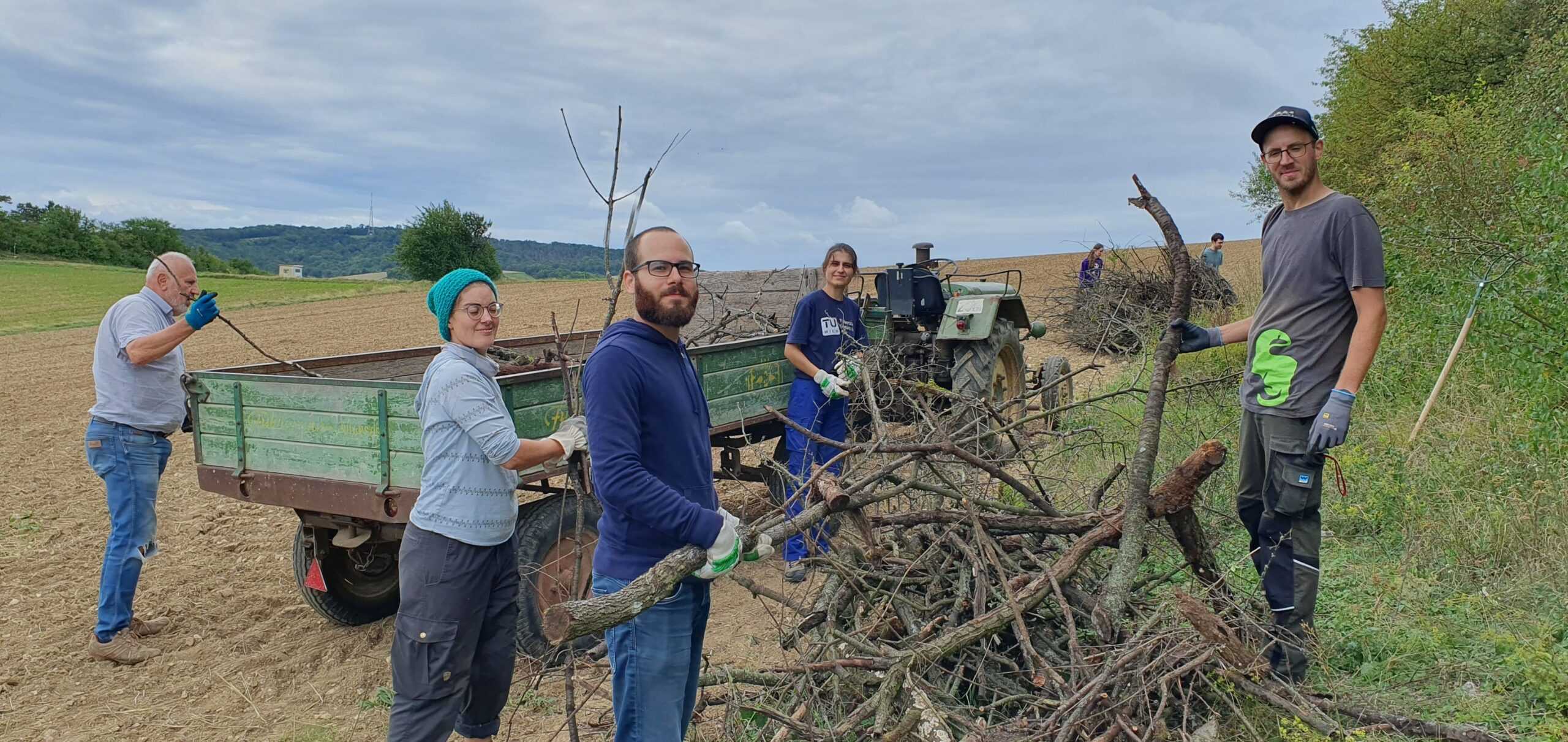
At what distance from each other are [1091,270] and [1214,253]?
3.69m

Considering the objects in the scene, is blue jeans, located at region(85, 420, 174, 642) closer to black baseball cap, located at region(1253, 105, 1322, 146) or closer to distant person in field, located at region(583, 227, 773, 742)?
distant person in field, located at region(583, 227, 773, 742)

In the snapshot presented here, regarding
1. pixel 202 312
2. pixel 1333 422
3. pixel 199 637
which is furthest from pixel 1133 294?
pixel 199 637

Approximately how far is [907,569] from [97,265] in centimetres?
6004

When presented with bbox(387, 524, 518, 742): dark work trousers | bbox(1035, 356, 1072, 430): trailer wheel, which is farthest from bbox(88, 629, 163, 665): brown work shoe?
bbox(1035, 356, 1072, 430): trailer wheel

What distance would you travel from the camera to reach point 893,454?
369cm

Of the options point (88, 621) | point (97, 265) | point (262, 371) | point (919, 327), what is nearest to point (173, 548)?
point (88, 621)

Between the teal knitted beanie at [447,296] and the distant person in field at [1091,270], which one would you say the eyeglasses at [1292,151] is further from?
the distant person in field at [1091,270]

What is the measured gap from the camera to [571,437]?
3092mm

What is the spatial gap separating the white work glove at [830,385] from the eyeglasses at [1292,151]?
2523mm

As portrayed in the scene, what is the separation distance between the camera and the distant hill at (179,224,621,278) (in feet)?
228

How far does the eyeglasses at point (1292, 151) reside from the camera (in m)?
2.87

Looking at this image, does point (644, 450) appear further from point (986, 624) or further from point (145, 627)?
point (145, 627)

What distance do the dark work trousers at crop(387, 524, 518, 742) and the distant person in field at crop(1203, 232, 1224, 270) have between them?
15247 mm

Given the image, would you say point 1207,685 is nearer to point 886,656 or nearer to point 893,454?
point 886,656
